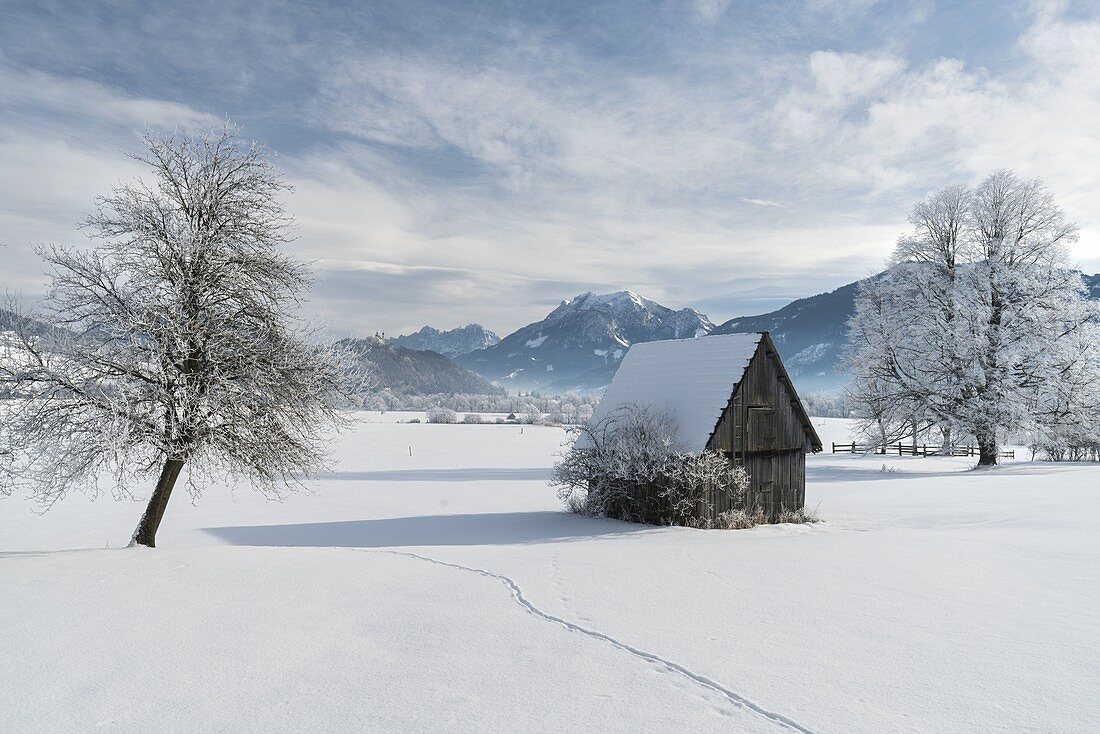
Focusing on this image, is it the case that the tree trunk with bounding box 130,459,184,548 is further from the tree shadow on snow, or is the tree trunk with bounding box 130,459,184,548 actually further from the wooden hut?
the wooden hut

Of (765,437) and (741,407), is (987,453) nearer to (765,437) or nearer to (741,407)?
(765,437)

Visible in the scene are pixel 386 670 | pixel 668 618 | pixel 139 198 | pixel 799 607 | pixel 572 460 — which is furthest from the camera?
pixel 572 460

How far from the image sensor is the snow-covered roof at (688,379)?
802 inches

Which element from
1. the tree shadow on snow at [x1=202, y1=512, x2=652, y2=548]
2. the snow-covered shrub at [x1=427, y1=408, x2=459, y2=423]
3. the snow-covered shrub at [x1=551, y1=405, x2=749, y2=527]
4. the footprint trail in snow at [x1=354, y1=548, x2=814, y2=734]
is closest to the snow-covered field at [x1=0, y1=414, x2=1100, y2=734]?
the footprint trail in snow at [x1=354, y1=548, x2=814, y2=734]

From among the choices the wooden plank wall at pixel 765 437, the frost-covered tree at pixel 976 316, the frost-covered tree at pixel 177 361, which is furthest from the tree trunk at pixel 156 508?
the frost-covered tree at pixel 976 316

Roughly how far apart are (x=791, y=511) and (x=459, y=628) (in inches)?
704

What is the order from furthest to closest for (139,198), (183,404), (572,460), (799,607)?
(572,460) < (139,198) < (183,404) < (799,607)

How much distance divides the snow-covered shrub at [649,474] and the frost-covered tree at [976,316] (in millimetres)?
20032

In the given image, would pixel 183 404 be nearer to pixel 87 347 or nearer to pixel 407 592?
pixel 87 347

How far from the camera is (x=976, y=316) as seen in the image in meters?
33.2

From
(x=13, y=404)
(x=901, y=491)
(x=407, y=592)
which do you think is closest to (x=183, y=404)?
(x=13, y=404)

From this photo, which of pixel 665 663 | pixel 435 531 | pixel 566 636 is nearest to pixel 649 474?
pixel 435 531

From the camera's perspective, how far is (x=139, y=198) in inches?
547

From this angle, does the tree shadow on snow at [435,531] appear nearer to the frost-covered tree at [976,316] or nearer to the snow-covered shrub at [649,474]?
the snow-covered shrub at [649,474]
